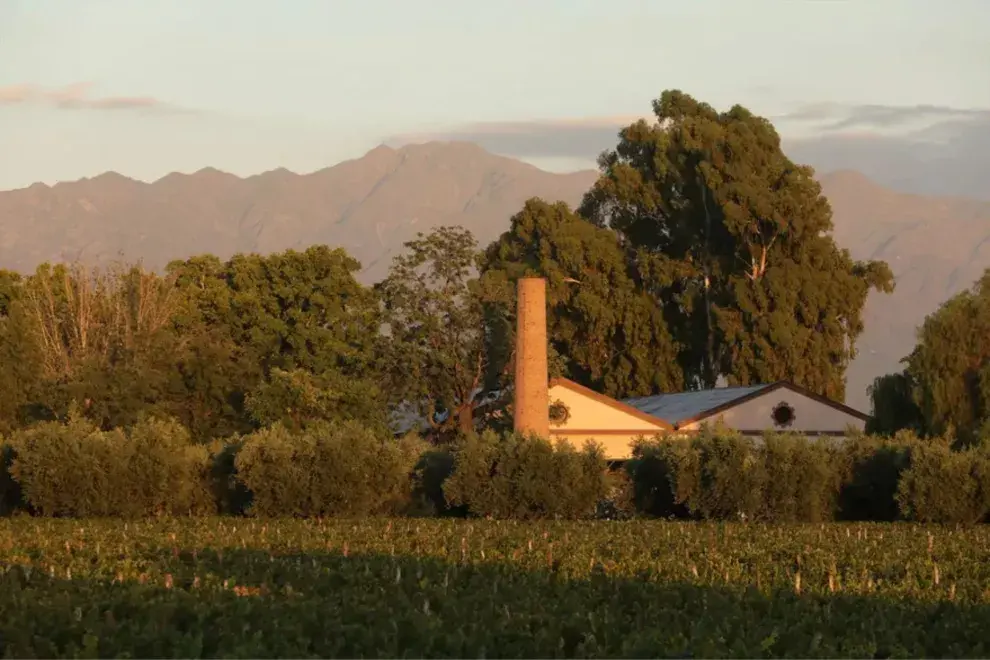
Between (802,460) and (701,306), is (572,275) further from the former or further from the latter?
(802,460)

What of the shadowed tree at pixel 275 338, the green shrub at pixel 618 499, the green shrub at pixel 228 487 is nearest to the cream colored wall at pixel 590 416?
the shadowed tree at pixel 275 338

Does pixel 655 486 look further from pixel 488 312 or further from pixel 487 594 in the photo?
pixel 488 312

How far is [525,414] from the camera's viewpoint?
59594mm

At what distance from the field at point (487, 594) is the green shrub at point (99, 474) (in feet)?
22.4

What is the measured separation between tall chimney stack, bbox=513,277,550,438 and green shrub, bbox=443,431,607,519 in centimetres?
1558

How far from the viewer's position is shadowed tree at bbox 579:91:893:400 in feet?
278

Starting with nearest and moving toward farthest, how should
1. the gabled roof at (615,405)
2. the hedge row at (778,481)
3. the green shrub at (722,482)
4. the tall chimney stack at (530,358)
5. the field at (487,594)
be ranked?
the field at (487,594), the green shrub at (722,482), the hedge row at (778,481), the tall chimney stack at (530,358), the gabled roof at (615,405)

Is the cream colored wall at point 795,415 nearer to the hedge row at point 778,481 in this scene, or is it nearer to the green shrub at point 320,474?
the hedge row at point 778,481

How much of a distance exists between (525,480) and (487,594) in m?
21.2

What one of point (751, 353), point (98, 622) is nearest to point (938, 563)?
point (98, 622)

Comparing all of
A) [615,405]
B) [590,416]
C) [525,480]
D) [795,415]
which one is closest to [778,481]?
[525,480]

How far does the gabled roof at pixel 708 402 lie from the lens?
245 feet

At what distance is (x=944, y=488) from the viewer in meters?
43.2

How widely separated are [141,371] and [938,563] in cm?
4314
